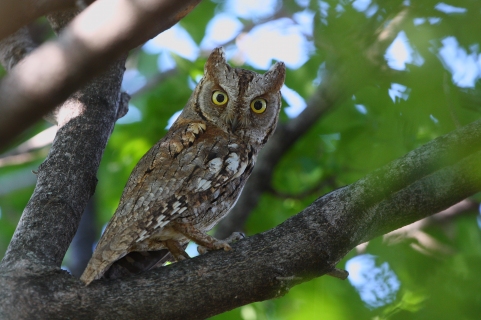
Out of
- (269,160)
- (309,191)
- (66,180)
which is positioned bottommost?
(309,191)

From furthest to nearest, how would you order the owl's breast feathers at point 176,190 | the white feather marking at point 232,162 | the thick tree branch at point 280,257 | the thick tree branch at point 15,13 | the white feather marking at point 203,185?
the white feather marking at point 232,162 → the white feather marking at point 203,185 → the owl's breast feathers at point 176,190 → the thick tree branch at point 280,257 → the thick tree branch at point 15,13

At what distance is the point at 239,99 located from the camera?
12.5 feet

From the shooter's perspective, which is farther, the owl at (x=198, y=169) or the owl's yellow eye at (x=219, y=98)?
the owl's yellow eye at (x=219, y=98)

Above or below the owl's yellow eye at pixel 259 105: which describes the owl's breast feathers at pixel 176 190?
above

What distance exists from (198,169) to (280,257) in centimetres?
79

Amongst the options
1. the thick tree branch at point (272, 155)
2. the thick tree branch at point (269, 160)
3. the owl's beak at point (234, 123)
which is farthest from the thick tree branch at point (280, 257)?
the thick tree branch at point (269, 160)

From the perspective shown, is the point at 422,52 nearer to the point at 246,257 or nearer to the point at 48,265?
the point at 246,257

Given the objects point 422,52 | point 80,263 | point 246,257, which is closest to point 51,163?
point 246,257

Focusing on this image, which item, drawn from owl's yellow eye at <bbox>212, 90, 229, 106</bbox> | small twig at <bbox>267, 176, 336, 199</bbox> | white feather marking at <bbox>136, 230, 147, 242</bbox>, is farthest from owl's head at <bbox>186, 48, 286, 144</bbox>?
small twig at <bbox>267, 176, 336, 199</bbox>

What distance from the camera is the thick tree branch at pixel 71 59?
47.8 inches

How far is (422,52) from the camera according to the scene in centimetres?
183

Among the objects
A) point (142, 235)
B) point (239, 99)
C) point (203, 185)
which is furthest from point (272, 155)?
point (142, 235)

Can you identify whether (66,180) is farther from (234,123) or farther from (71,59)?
(71,59)

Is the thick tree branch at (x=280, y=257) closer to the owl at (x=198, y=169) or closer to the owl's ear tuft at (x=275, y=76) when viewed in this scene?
the owl at (x=198, y=169)
